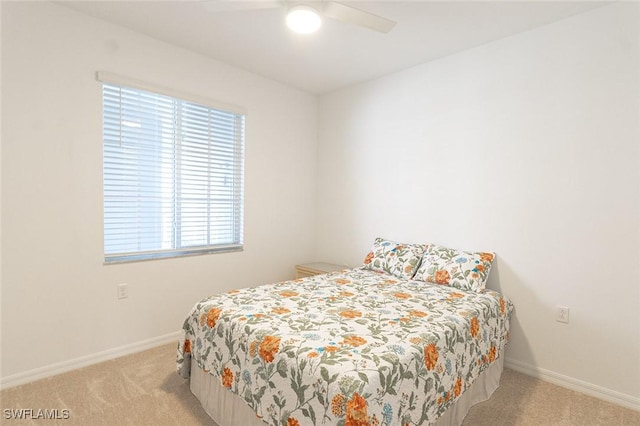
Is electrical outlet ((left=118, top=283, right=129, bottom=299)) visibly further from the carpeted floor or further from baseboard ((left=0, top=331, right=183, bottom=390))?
the carpeted floor

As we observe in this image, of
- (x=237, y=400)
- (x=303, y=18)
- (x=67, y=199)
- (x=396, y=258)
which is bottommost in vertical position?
(x=237, y=400)

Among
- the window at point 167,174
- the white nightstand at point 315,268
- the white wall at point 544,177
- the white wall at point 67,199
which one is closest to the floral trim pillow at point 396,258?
the white wall at point 544,177

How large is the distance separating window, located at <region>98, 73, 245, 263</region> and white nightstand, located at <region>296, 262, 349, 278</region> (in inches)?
29.4

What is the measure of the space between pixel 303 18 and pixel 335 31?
75 centimetres

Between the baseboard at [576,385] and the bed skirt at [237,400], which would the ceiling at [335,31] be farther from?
the baseboard at [576,385]

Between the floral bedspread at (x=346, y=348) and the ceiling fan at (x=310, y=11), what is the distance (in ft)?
5.44

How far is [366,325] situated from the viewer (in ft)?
5.89

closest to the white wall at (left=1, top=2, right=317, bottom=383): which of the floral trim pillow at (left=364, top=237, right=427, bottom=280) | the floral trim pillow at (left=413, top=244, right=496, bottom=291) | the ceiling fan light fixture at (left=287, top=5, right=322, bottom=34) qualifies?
the ceiling fan light fixture at (left=287, top=5, right=322, bottom=34)

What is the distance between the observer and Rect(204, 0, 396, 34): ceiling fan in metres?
1.87

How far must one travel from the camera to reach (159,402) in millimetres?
2064

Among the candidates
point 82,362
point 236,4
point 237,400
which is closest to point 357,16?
point 236,4

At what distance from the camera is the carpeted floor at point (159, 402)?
6.34ft

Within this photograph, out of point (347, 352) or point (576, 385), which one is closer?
point (347, 352)

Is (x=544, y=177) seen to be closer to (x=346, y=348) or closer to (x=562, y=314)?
(x=562, y=314)
